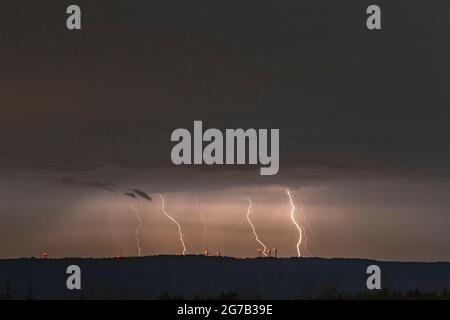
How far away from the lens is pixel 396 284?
55469 mm

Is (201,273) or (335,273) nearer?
(335,273)

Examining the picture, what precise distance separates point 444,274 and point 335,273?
13.9ft
